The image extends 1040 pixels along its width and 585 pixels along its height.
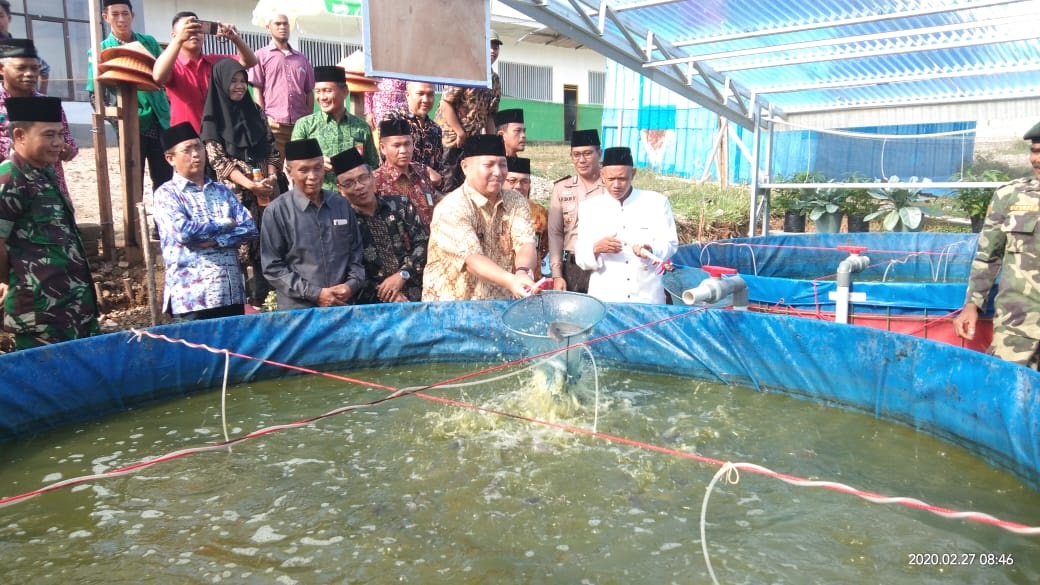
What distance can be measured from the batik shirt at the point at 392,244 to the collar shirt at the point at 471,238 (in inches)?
11.9

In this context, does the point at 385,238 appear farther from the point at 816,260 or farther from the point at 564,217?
the point at 816,260

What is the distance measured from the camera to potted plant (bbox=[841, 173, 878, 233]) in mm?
10742

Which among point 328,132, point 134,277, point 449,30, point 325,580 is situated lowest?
point 325,580

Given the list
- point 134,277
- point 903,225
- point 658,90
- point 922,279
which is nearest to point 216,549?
point 134,277

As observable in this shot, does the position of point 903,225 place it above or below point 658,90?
below

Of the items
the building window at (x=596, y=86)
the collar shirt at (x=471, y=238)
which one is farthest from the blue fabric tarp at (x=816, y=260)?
the building window at (x=596, y=86)

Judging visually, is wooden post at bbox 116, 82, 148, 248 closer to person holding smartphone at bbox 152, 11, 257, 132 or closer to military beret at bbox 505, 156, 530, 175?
person holding smartphone at bbox 152, 11, 257, 132

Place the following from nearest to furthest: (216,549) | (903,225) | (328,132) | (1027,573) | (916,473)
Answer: (1027,573) → (216,549) → (916,473) → (328,132) → (903,225)

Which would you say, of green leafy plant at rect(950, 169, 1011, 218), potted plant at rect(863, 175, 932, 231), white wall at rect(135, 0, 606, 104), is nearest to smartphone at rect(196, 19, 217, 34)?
potted plant at rect(863, 175, 932, 231)

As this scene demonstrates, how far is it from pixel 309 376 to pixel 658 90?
13.9m

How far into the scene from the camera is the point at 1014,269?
13.1 feet

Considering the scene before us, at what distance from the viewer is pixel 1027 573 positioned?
2447 mm

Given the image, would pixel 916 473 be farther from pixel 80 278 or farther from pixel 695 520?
pixel 80 278

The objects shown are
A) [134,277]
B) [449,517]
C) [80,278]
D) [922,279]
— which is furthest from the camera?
[922,279]
